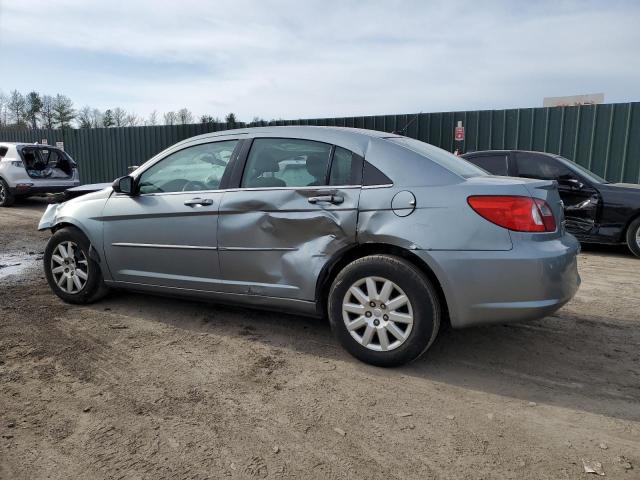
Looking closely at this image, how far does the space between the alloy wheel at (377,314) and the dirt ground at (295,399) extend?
22 cm

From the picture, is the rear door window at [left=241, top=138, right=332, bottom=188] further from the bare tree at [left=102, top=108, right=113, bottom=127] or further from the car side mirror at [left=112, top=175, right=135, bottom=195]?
the bare tree at [left=102, top=108, right=113, bottom=127]

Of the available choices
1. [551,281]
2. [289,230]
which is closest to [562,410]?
[551,281]

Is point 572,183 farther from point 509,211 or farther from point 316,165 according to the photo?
point 316,165

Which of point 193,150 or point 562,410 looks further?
point 193,150

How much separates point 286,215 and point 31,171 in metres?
12.3

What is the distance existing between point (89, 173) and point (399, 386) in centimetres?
1894

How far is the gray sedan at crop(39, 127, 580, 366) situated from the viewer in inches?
122

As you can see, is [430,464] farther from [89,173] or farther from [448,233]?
[89,173]

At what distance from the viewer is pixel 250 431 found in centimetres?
267

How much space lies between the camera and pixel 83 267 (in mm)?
4715

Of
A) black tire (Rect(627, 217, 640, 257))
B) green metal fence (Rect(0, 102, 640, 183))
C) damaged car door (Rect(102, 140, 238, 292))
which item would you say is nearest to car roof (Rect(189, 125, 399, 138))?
damaged car door (Rect(102, 140, 238, 292))

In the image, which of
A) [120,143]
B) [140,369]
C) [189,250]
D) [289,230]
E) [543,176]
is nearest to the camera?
[140,369]

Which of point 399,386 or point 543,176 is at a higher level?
point 543,176

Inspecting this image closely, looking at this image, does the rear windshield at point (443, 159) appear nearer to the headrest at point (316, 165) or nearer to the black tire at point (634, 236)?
the headrest at point (316, 165)
